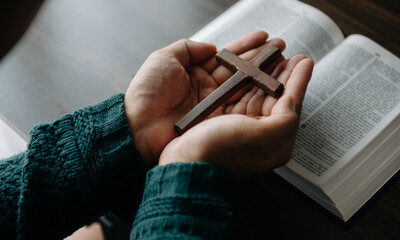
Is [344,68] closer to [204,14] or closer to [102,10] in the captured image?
[204,14]

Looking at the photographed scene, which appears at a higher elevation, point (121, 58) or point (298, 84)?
point (121, 58)

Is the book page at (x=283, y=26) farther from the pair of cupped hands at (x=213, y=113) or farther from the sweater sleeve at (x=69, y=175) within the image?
the sweater sleeve at (x=69, y=175)

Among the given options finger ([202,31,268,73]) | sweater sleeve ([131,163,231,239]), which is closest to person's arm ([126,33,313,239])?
sweater sleeve ([131,163,231,239])

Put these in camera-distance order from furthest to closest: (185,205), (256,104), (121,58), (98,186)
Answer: (121,58) → (256,104) → (98,186) → (185,205)

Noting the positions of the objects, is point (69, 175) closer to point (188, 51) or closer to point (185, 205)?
point (185, 205)

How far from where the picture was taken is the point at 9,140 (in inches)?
34.9

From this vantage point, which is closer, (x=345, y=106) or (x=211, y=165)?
(x=211, y=165)

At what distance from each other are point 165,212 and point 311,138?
37cm

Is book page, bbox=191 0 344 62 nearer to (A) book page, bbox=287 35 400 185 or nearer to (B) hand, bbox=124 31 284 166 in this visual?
(A) book page, bbox=287 35 400 185

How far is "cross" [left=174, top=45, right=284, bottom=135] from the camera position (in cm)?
76

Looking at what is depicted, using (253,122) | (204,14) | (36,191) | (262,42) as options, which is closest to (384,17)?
(262,42)

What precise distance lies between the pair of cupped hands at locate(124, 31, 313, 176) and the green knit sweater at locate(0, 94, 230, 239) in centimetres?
5

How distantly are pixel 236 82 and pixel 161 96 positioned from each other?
17 centimetres

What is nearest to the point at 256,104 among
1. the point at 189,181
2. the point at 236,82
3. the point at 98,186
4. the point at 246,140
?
the point at 236,82
